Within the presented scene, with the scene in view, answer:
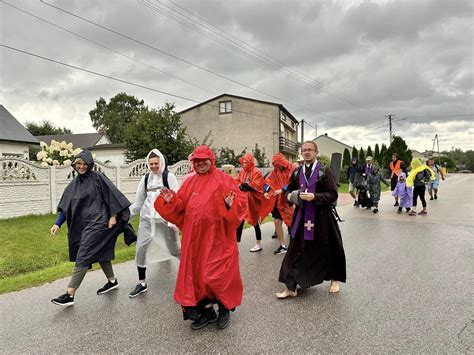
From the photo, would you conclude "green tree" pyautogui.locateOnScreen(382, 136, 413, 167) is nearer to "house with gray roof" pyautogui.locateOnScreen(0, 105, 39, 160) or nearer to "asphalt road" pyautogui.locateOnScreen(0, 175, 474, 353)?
"house with gray roof" pyautogui.locateOnScreen(0, 105, 39, 160)

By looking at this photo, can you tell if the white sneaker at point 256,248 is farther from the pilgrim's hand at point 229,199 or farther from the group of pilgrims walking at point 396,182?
the group of pilgrims walking at point 396,182

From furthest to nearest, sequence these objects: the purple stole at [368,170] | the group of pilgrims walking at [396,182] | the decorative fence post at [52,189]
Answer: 1. the purple stole at [368,170]
2. the group of pilgrims walking at [396,182]
3. the decorative fence post at [52,189]

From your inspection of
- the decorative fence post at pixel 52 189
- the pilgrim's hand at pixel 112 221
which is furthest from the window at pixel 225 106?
the pilgrim's hand at pixel 112 221

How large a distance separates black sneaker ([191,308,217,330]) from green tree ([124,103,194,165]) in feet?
50.4

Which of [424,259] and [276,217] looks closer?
[424,259]

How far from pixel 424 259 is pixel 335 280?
2.58m

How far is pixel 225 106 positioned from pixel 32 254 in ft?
95.4

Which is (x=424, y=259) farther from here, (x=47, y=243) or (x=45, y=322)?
(x=47, y=243)

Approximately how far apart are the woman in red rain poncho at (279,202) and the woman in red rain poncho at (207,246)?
9.67ft

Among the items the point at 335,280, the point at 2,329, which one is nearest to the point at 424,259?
the point at 335,280

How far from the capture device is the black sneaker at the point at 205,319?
11.7 feet

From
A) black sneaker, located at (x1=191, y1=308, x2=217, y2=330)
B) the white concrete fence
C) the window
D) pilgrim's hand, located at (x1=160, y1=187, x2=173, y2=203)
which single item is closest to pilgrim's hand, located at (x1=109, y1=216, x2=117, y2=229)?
pilgrim's hand, located at (x1=160, y1=187, x2=173, y2=203)

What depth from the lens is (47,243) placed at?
7297 mm

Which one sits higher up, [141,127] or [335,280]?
[141,127]
